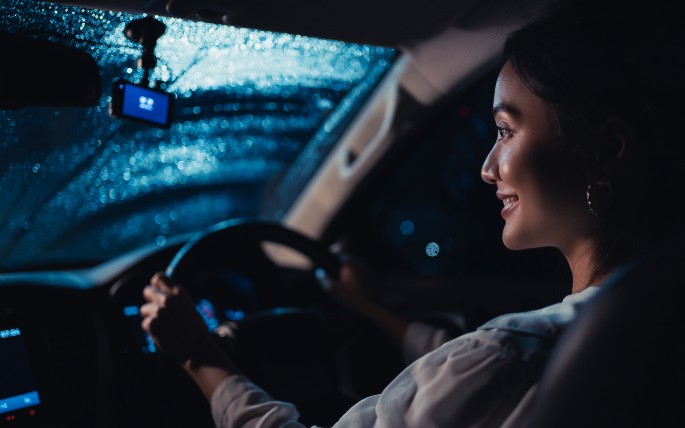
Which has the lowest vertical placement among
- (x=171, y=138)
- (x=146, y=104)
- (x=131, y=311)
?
(x=131, y=311)

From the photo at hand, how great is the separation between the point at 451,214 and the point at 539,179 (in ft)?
12.5

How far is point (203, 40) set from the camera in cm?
205

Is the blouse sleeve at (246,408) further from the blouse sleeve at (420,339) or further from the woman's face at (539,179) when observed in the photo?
the blouse sleeve at (420,339)

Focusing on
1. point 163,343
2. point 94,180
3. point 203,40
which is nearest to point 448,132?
point 94,180

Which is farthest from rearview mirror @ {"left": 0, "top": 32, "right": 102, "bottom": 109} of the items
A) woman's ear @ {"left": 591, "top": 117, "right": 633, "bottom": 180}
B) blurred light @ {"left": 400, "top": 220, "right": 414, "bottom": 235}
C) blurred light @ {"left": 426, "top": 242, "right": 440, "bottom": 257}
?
blurred light @ {"left": 426, "top": 242, "right": 440, "bottom": 257}

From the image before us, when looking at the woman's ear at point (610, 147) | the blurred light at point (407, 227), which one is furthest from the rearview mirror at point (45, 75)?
the blurred light at point (407, 227)

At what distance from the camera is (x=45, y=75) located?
1.79m

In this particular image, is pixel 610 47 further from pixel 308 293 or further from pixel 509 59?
pixel 308 293

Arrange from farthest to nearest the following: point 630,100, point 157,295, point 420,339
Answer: point 420,339 → point 157,295 → point 630,100

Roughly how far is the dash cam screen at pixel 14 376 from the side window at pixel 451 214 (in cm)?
223

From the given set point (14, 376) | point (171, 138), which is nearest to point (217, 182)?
point (171, 138)

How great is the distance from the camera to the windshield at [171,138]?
2020 millimetres

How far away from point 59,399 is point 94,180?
96cm

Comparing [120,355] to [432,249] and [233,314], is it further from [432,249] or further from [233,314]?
[432,249]
